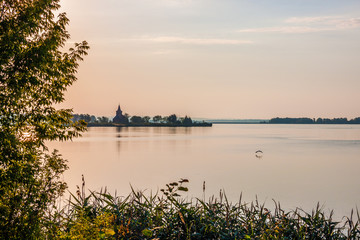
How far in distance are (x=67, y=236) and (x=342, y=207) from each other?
18.9m

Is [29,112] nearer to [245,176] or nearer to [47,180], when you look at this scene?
[47,180]

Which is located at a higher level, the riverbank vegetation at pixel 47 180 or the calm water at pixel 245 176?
the riverbank vegetation at pixel 47 180

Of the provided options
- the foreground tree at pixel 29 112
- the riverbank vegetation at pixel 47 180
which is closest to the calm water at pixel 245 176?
the riverbank vegetation at pixel 47 180

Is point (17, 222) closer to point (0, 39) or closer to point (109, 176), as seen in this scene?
point (0, 39)

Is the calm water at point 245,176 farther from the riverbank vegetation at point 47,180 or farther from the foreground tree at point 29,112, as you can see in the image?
the foreground tree at point 29,112

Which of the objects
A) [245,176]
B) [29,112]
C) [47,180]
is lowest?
[245,176]

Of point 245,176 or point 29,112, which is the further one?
point 245,176

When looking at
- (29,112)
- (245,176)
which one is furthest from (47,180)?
(245,176)

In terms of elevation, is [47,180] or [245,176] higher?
[47,180]

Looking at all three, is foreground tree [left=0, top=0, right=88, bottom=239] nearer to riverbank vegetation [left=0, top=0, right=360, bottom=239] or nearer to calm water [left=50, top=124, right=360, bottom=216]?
riverbank vegetation [left=0, top=0, right=360, bottom=239]

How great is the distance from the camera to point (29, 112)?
1134 centimetres

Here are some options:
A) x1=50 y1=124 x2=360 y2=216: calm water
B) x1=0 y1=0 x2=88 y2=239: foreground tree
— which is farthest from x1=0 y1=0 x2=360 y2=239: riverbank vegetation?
x1=50 y1=124 x2=360 y2=216: calm water

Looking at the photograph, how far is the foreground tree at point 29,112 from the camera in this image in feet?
33.2

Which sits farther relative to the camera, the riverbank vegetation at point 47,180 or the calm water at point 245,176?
the calm water at point 245,176
